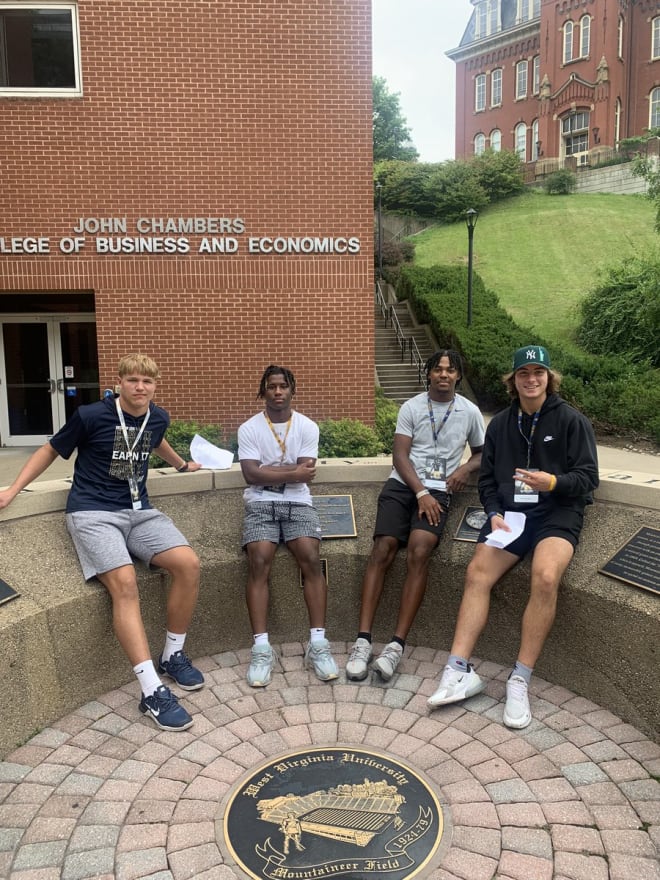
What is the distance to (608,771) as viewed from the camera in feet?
9.56

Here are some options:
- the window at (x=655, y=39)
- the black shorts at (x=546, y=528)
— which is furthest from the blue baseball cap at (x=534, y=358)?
the window at (x=655, y=39)

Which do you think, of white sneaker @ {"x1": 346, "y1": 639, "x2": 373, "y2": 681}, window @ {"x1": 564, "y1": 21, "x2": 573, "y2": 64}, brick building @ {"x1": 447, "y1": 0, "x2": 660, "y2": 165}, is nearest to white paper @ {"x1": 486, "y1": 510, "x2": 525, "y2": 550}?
white sneaker @ {"x1": 346, "y1": 639, "x2": 373, "y2": 681}

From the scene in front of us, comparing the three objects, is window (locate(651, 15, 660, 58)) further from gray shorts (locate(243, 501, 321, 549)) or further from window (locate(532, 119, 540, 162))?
gray shorts (locate(243, 501, 321, 549))

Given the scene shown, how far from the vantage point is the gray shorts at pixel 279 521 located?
397 centimetres

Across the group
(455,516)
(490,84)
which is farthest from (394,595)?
(490,84)

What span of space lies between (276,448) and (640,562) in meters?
2.18

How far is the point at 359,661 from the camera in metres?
3.70

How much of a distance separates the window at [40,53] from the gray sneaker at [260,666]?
27.5ft

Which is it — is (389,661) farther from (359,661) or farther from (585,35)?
(585,35)

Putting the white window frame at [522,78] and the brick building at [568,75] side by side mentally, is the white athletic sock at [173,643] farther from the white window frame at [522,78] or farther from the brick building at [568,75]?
the white window frame at [522,78]

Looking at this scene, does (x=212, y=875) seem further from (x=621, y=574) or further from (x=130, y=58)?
(x=130, y=58)

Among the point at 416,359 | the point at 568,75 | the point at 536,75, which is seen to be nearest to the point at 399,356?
the point at 416,359

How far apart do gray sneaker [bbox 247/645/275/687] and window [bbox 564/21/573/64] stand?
1812 inches

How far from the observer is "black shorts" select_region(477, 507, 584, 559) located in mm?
3498
